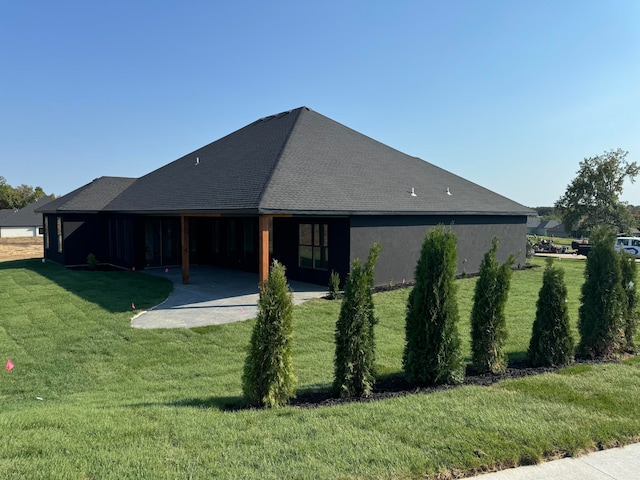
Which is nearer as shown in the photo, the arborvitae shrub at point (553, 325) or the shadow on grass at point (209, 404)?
the shadow on grass at point (209, 404)

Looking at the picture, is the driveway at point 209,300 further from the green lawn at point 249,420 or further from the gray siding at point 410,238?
the gray siding at point 410,238

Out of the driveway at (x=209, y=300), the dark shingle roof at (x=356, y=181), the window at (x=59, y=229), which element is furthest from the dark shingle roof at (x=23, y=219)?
the dark shingle roof at (x=356, y=181)

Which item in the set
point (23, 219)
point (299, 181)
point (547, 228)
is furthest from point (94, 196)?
point (547, 228)

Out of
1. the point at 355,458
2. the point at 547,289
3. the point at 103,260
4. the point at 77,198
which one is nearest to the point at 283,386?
the point at 355,458

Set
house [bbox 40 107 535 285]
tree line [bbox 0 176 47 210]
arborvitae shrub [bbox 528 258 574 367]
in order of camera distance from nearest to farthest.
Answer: arborvitae shrub [bbox 528 258 574 367] < house [bbox 40 107 535 285] < tree line [bbox 0 176 47 210]

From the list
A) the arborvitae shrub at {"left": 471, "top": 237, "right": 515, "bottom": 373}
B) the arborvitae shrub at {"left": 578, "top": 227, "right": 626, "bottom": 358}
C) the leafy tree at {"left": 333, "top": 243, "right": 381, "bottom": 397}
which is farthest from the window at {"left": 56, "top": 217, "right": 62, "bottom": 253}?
the arborvitae shrub at {"left": 578, "top": 227, "right": 626, "bottom": 358}

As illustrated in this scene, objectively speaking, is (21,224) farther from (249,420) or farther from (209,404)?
(249,420)

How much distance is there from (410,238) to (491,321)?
9.82 m

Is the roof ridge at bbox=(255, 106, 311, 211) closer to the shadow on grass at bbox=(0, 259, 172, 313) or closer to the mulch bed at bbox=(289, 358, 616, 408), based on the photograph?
the shadow on grass at bbox=(0, 259, 172, 313)

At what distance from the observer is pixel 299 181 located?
14539 mm

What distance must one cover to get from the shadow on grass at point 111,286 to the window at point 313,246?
4.71 meters

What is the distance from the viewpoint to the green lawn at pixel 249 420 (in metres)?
3.64

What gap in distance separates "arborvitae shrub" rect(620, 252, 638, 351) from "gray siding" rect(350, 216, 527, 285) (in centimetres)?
518

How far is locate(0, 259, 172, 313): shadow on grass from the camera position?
12.9 meters
